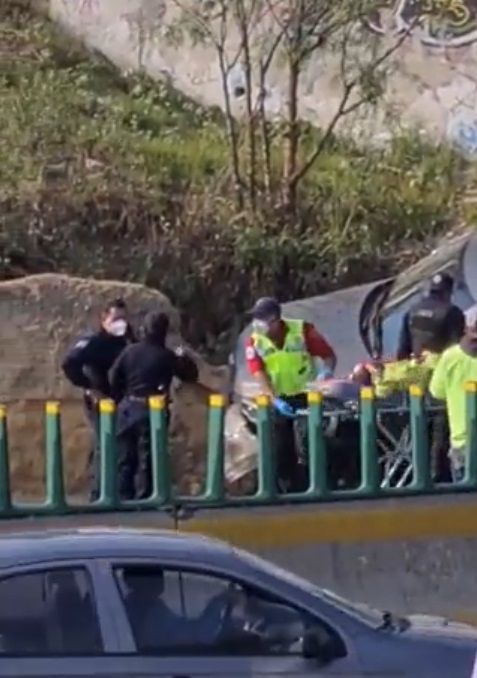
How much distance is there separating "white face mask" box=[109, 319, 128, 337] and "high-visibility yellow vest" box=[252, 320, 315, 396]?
3.18 ft

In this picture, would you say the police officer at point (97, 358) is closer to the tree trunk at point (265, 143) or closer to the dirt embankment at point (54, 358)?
the dirt embankment at point (54, 358)

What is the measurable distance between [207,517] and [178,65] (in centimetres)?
1196

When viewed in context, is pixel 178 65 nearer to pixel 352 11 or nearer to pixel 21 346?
pixel 352 11

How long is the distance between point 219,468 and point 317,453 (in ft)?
2.01

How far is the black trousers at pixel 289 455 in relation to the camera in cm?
1387

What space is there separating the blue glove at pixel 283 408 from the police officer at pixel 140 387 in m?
0.71

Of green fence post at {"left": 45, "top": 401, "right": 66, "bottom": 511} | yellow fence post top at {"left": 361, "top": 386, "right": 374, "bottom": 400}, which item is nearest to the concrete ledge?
yellow fence post top at {"left": 361, "top": 386, "right": 374, "bottom": 400}

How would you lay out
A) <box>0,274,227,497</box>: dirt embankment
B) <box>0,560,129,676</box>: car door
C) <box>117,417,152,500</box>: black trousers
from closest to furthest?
<box>0,560,129,676</box>: car door, <box>117,417,152,500</box>: black trousers, <box>0,274,227,497</box>: dirt embankment

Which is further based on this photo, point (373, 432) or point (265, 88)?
point (265, 88)

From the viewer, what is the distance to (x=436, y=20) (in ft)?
74.9

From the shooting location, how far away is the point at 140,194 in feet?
71.1

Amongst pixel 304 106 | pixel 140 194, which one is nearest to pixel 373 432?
pixel 140 194

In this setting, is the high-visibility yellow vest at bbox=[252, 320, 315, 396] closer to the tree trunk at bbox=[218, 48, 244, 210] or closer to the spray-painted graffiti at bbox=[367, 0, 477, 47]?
the tree trunk at bbox=[218, 48, 244, 210]

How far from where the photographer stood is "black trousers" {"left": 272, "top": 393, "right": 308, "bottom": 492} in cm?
1387
